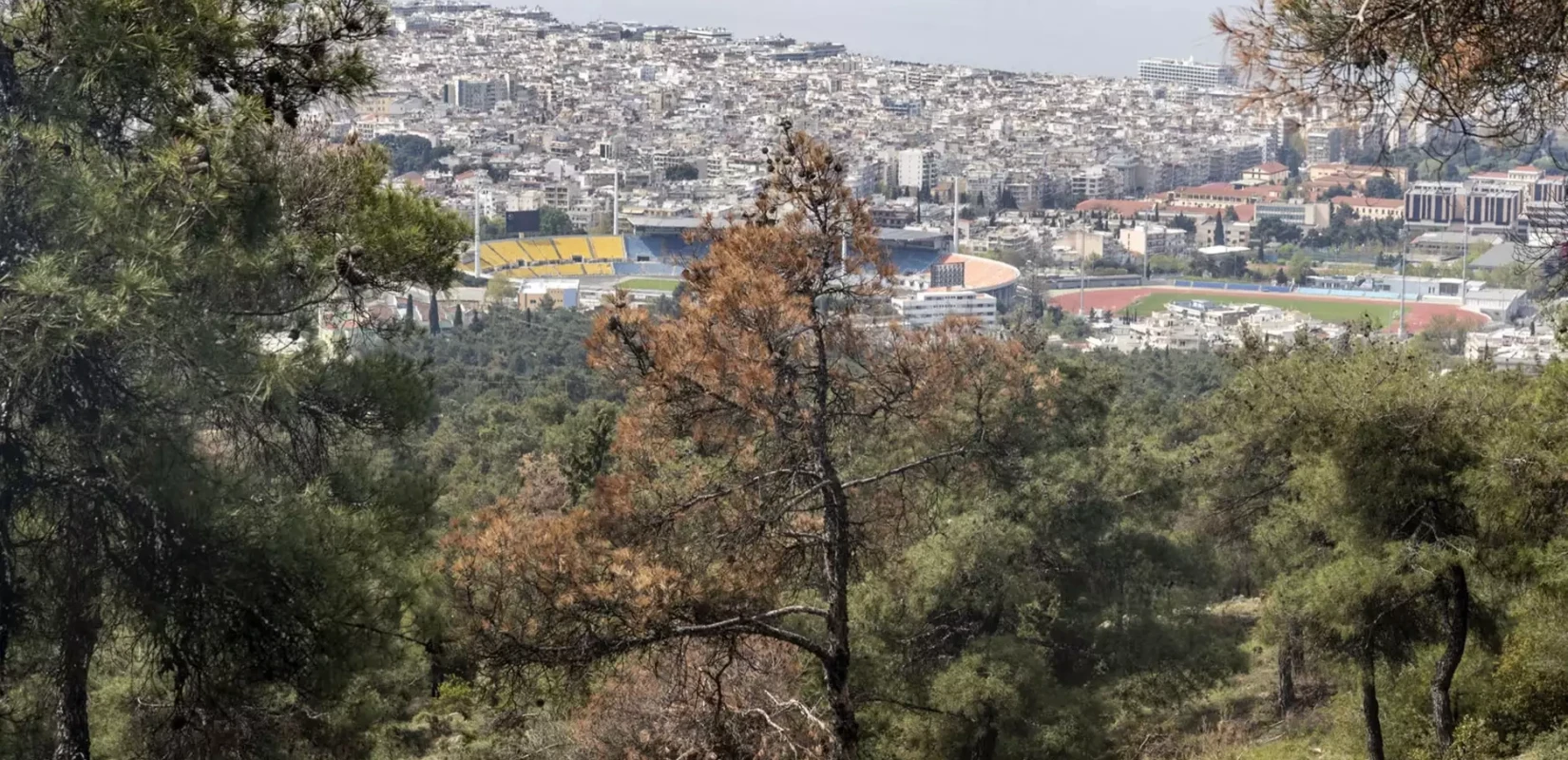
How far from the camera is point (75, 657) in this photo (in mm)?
2744

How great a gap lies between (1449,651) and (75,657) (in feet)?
12.1

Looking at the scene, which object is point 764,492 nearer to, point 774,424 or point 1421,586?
point 774,424

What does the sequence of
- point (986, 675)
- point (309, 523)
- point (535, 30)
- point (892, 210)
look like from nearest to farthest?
point (309, 523) < point (986, 675) < point (892, 210) < point (535, 30)

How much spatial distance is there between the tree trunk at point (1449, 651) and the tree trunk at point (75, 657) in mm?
3606

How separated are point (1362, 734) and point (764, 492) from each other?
10.1 feet

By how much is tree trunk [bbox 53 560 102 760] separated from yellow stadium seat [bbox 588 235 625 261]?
50.8 m

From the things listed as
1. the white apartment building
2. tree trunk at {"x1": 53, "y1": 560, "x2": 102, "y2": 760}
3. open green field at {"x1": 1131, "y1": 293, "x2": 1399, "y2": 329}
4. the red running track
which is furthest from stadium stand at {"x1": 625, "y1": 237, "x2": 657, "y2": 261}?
tree trunk at {"x1": 53, "y1": 560, "x2": 102, "y2": 760}

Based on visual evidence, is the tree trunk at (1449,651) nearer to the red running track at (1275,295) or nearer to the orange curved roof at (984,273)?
the red running track at (1275,295)

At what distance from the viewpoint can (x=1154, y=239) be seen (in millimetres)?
59656


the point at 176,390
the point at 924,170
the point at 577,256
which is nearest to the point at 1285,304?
the point at 577,256

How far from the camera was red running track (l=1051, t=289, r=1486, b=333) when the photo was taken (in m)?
42.4

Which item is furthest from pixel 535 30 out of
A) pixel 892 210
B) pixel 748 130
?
pixel 892 210

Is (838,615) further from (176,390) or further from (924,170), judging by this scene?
(924,170)

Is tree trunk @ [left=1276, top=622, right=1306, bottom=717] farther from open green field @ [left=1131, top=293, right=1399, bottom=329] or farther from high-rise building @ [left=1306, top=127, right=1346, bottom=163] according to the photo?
high-rise building @ [left=1306, top=127, right=1346, bottom=163]
